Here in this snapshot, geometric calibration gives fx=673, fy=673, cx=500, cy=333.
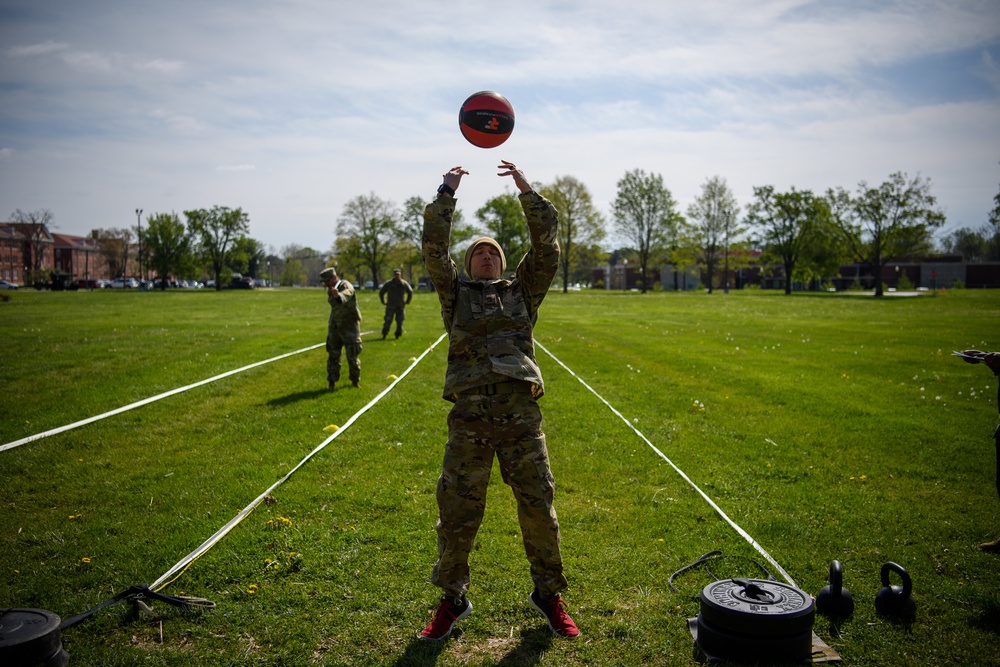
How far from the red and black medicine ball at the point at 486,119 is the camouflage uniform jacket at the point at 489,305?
75 cm

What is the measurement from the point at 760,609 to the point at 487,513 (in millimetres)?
3475

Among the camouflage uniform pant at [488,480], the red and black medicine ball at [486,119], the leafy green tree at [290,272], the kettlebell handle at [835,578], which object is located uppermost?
the leafy green tree at [290,272]

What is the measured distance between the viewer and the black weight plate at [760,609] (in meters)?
4.04

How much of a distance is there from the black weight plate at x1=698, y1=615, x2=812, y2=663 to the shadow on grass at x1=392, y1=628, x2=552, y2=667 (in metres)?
1.08

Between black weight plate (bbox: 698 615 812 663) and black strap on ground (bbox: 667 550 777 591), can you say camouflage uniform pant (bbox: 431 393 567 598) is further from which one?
black strap on ground (bbox: 667 550 777 591)

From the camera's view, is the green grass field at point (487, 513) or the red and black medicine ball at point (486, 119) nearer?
the green grass field at point (487, 513)

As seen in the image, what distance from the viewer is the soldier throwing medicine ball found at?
4.57 metres

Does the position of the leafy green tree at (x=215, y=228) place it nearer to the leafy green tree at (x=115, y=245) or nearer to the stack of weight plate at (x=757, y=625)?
the leafy green tree at (x=115, y=245)

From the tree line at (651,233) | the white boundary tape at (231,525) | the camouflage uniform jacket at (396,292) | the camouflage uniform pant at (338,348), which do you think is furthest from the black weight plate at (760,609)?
the tree line at (651,233)

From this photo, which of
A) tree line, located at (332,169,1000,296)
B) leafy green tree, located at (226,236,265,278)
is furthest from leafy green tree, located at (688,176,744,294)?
leafy green tree, located at (226,236,265,278)

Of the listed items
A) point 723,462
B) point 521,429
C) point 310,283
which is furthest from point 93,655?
point 310,283

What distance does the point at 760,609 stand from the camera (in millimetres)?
4121

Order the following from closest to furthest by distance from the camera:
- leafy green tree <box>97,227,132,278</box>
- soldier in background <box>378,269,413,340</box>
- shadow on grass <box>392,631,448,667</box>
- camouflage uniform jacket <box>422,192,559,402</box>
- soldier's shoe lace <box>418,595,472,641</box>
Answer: shadow on grass <box>392,631,448,667</box> → soldier's shoe lace <box>418,595,472,641</box> → camouflage uniform jacket <box>422,192,559,402</box> → soldier in background <box>378,269,413,340</box> → leafy green tree <box>97,227,132,278</box>

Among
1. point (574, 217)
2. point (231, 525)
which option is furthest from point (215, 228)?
point (231, 525)
